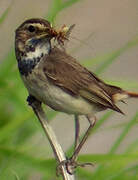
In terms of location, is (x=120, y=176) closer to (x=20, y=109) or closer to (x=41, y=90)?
(x=41, y=90)

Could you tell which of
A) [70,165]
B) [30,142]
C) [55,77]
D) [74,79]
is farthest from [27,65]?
[30,142]

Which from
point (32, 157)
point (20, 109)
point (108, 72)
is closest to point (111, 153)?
point (32, 157)

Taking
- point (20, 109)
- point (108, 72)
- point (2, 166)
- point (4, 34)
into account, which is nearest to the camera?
point (2, 166)

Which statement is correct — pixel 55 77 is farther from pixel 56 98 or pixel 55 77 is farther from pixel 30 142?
pixel 30 142

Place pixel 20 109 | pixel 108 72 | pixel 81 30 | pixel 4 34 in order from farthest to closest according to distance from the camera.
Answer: pixel 81 30
pixel 108 72
pixel 4 34
pixel 20 109

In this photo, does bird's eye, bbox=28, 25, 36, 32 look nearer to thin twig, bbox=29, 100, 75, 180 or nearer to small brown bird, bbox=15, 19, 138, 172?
small brown bird, bbox=15, 19, 138, 172

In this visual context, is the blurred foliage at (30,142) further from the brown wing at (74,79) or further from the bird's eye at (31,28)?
the bird's eye at (31,28)

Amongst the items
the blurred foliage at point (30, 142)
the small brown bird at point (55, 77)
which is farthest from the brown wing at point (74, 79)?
the blurred foliage at point (30, 142)

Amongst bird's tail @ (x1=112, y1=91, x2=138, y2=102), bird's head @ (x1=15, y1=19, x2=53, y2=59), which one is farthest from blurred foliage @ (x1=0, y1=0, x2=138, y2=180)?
bird's head @ (x1=15, y1=19, x2=53, y2=59)
